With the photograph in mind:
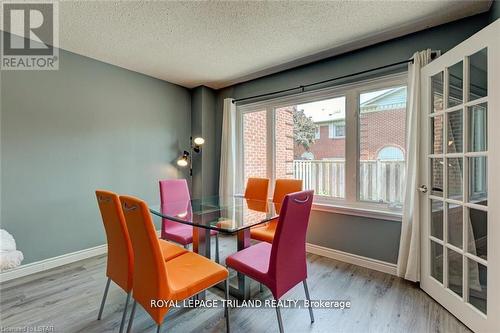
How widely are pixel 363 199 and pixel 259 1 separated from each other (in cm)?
225

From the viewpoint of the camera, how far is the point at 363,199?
8.90 feet

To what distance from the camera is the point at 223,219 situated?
76.4 inches

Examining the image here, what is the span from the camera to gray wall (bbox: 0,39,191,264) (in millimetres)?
2387

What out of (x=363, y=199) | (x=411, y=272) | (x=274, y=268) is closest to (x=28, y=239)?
(x=274, y=268)

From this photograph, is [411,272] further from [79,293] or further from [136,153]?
[136,153]

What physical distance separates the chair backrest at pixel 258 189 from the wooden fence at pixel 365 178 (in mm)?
687

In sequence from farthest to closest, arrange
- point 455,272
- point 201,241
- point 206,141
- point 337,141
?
point 206,141, point 337,141, point 201,241, point 455,272

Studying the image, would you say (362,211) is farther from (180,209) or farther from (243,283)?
(180,209)

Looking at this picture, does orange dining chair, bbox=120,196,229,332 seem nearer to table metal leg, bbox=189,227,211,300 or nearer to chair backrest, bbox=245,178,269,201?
table metal leg, bbox=189,227,211,300

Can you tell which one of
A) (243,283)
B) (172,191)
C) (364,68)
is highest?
(364,68)

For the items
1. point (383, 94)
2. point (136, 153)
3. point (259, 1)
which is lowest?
point (136, 153)

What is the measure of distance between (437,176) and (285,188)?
1.36 m
